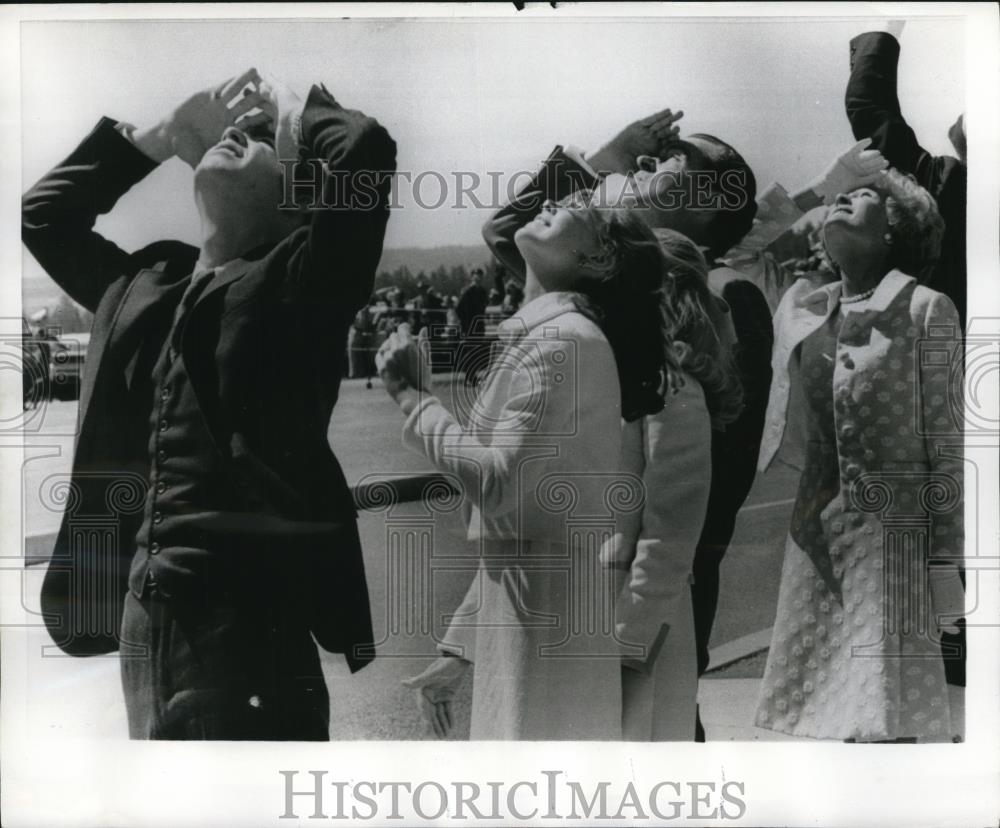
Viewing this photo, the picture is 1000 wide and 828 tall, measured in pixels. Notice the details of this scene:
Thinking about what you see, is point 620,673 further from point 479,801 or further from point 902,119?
point 902,119

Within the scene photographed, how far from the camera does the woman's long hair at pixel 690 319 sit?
3.73 metres

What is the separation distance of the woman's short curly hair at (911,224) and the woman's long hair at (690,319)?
61 centimetres

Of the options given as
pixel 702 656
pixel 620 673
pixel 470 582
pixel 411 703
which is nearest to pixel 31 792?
pixel 411 703

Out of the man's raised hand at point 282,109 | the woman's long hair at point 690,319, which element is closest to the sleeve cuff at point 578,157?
the woman's long hair at point 690,319

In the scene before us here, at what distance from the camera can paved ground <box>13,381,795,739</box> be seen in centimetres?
372

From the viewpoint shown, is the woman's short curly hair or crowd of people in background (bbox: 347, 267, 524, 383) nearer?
crowd of people in background (bbox: 347, 267, 524, 383)

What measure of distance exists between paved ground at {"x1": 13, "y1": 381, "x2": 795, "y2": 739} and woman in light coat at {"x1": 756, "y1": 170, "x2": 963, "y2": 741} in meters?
0.12

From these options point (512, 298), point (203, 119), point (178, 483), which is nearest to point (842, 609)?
point (512, 298)

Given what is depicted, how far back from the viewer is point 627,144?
3740 mm

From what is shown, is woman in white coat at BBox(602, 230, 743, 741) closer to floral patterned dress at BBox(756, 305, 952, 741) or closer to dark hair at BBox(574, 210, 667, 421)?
dark hair at BBox(574, 210, 667, 421)

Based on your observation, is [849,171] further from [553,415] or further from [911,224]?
[553,415]

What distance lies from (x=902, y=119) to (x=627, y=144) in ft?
2.85

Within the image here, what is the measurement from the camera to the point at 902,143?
150 inches

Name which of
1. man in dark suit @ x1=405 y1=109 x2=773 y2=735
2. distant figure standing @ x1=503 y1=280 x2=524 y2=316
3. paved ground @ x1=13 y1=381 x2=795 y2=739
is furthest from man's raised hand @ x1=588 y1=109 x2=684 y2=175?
paved ground @ x1=13 y1=381 x2=795 y2=739
